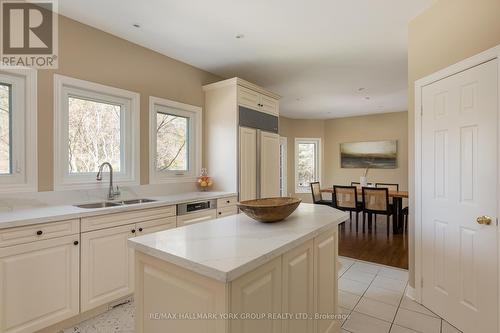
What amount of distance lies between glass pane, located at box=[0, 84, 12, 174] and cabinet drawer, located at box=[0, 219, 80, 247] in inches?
26.8

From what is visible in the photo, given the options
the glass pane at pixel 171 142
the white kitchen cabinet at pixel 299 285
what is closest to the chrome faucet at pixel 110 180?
the glass pane at pixel 171 142

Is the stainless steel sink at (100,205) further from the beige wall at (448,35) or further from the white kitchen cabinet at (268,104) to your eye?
the beige wall at (448,35)

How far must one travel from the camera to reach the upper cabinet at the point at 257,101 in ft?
11.5

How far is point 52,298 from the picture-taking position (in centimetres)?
189

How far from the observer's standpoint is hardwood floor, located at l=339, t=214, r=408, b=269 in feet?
11.4

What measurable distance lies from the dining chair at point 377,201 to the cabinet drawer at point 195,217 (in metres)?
2.90

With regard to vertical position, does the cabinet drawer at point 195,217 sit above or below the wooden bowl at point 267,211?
below

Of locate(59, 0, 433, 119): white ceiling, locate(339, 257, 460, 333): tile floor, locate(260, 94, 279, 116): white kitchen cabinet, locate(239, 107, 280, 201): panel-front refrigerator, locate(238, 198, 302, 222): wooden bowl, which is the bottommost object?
locate(339, 257, 460, 333): tile floor

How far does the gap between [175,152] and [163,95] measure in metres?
0.72

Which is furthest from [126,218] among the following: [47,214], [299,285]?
[299,285]

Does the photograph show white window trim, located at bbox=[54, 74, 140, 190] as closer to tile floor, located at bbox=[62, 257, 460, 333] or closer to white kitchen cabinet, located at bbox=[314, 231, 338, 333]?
tile floor, located at bbox=[62, 257, 460, 333]

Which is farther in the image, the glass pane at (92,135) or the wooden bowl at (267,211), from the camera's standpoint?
the glass pane at (92,135)

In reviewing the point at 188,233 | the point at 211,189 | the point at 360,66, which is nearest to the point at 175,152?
the point at 211,189

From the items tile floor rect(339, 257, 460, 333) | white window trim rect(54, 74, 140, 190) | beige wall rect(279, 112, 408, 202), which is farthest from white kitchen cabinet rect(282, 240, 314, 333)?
beige wall rect(279, 112, 408, 202)
